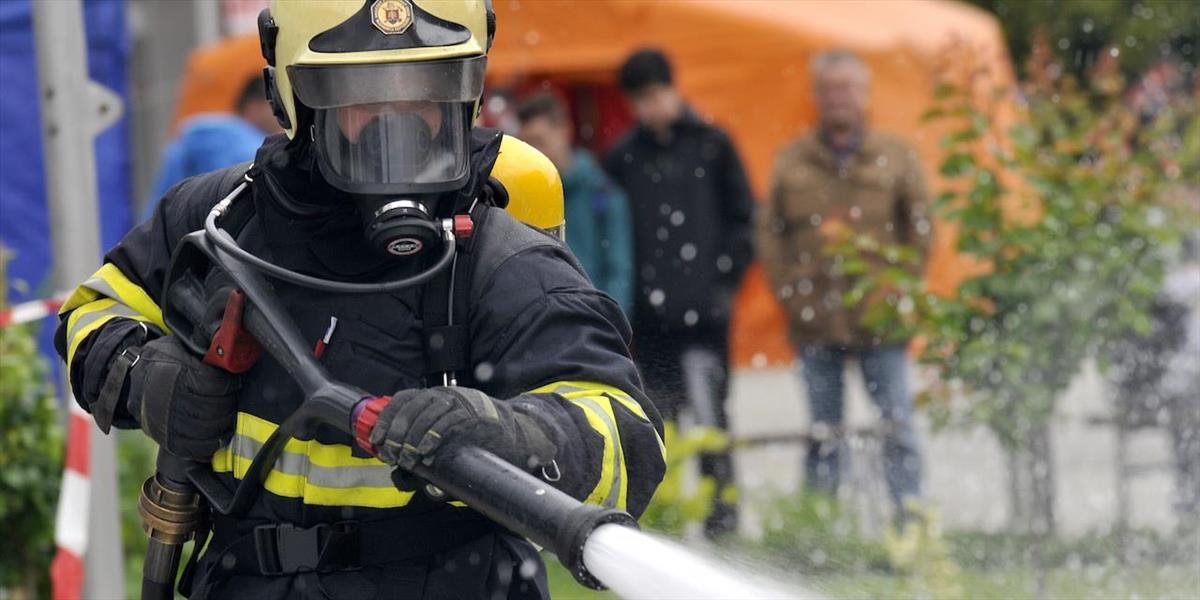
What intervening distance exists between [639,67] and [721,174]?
1.69 feet

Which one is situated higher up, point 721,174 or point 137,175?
point 721,174

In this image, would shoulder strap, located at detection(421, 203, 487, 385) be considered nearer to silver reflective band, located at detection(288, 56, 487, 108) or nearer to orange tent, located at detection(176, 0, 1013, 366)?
silver reflective band, located at detection(288, 56, 487, 108)

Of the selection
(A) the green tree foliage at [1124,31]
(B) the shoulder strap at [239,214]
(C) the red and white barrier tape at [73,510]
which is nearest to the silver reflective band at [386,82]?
(B) the shoulder strap at [239,214]

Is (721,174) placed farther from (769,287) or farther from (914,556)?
(914,556)

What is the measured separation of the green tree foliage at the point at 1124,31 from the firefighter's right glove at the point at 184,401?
4820 millimetres

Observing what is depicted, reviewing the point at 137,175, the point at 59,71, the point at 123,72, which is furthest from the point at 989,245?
the point at 137,175

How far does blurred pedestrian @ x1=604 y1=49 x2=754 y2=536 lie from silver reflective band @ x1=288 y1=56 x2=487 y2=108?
4.25 metres

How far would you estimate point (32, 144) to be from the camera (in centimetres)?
887

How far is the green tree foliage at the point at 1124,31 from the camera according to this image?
763cm

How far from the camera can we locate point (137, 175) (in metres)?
13.9

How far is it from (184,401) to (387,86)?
1.87ft

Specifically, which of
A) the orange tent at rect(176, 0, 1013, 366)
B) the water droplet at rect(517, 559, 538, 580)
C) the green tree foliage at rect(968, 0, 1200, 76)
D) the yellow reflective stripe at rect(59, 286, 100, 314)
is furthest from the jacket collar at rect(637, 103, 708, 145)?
the water droplet at rect(517, 559, 538, 580)

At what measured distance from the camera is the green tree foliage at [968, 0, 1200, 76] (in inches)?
301

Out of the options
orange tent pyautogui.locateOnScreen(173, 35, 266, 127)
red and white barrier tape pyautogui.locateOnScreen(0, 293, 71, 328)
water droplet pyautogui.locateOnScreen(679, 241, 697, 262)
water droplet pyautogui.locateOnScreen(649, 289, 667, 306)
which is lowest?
orange tent pyautogui.locateOnScreen(173, 35, 266, 127)
